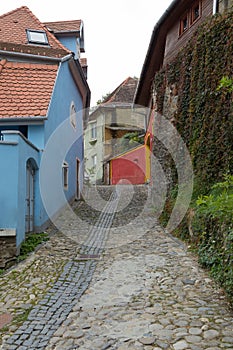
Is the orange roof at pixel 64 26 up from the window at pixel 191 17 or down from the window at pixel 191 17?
up

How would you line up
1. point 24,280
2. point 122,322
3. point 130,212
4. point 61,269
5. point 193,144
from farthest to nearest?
point 130,212 → point 193,144 → point 61,269 → point 24,280 → point 122,322

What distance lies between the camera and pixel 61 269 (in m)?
6.60

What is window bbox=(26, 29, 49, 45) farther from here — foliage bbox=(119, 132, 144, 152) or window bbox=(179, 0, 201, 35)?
foliage bbox=(119, 132, 144, 152)

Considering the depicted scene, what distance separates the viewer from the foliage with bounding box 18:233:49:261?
741 cm

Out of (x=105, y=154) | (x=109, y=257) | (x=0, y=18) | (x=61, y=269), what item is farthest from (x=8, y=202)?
(x=105, y=154)

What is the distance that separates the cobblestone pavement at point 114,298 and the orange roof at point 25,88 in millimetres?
3375

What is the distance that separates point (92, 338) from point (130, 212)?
28.4 ft

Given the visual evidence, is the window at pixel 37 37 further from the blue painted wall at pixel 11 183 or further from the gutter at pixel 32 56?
the blue painted wall at pixel 11 183

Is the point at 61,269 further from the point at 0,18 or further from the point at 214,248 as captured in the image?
the point at 0,18

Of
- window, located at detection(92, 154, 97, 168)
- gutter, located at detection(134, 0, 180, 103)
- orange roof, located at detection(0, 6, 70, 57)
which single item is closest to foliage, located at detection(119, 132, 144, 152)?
window, located at detection(92, 154, 97, 168)

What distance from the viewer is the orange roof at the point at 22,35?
11000 millimetres

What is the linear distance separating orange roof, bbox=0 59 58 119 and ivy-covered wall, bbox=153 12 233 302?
3.66 metres

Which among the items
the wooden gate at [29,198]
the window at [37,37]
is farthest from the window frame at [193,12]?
the wooden gate at [29,198]

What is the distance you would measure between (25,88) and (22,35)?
3771 mm
